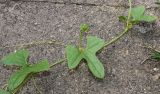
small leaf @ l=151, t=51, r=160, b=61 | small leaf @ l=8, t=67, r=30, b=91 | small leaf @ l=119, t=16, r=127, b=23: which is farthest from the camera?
small leaf @ l=119, t=16, r=127, b=23

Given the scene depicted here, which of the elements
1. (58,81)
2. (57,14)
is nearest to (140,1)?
(57,14)

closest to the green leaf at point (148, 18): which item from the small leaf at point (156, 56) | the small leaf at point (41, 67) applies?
the small leaf at point (156, 56)

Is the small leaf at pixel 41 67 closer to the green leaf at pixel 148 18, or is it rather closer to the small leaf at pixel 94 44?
the small leaf at pixel 94 44

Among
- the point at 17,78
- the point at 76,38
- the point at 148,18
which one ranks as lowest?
the point at 17,78

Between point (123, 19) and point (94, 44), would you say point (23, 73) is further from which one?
point (123, 19)

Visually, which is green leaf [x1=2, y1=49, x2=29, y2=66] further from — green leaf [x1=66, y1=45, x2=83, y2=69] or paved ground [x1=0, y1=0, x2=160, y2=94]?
green leaf [x1=66, y1=45, x2=83, y2=69]

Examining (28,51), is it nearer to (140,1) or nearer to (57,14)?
(57,14)

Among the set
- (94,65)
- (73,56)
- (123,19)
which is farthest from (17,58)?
(123,19)

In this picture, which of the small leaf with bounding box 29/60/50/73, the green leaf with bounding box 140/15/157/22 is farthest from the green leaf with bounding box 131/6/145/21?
the small leaf with bounding box 29/60/50/73
